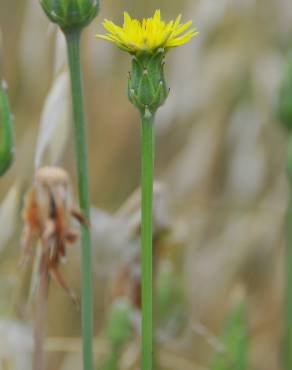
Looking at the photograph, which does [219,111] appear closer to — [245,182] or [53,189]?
[245,182]

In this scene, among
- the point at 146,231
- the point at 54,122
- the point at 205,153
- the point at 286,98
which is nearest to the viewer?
the point at 146,231

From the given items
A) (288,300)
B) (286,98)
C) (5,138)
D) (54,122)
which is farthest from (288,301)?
(5,138)

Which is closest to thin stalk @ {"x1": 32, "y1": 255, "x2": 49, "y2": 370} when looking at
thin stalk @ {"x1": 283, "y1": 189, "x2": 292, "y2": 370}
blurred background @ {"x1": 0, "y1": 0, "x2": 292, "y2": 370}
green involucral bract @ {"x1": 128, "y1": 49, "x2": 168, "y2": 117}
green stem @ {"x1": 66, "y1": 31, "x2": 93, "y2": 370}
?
green stem @ {"x1": 66, "y1": 31, "x2": 93, "y2": 370}

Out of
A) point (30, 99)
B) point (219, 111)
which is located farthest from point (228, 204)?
point (30, 99)

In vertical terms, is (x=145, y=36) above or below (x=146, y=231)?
above

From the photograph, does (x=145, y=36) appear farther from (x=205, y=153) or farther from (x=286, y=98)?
(x=205, y=153)

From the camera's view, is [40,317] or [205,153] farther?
[205,153]

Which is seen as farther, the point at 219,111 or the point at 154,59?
the point at 219,111

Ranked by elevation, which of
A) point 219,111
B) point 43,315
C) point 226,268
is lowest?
point 226,268

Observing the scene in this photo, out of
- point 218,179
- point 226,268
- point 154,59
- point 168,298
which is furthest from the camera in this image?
point 218,179
